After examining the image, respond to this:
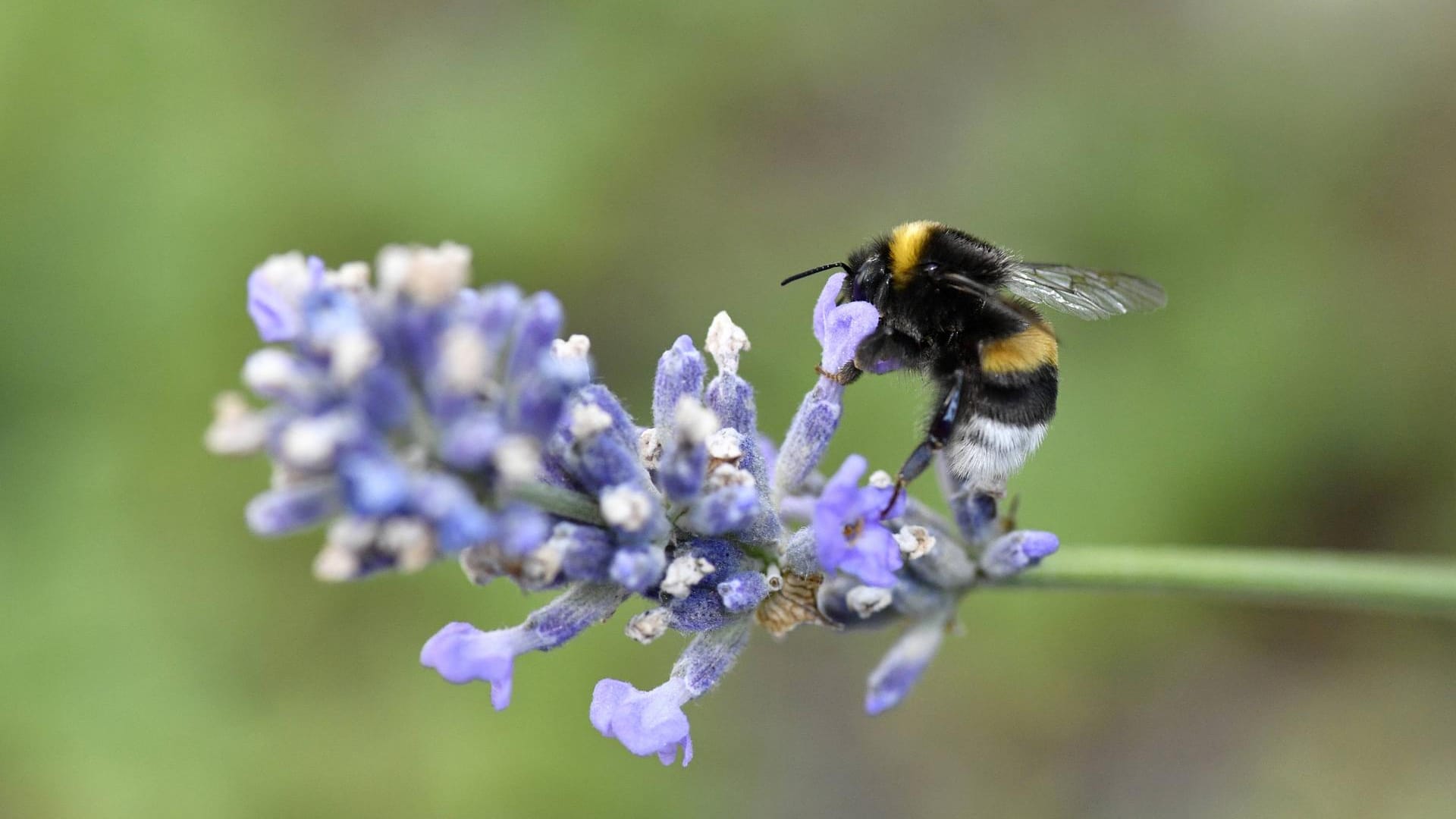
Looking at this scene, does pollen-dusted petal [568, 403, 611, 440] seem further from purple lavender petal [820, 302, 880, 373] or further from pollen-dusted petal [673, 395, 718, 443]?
purple lavender petal [820, 302, 880, 373]

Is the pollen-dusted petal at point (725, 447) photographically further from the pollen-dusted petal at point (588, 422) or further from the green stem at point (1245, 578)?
the green stem at point (1245, 578)

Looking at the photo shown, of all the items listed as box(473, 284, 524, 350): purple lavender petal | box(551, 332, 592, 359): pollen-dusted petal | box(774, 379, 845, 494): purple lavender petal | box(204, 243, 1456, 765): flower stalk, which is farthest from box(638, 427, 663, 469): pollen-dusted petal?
box(473, 284, 524, 350): purple lavender petal

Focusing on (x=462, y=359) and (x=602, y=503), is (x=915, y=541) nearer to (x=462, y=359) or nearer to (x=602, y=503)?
(x=602, y=503)

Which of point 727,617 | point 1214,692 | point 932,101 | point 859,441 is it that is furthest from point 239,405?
point 932,101

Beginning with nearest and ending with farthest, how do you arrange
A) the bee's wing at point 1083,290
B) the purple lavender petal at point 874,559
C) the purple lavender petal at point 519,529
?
1. the purple lavender petal at point 519,529
2. the purple lavender petal at point 874,559
3. the bee's wing at point 1083,290

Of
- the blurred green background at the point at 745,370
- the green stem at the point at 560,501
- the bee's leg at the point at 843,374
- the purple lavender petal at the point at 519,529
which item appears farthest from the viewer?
the blurred green background at the point at 745,370

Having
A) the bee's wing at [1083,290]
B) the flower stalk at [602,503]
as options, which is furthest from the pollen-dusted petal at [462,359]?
the bee's wing at [1083,290]

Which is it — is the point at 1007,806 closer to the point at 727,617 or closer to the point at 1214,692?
the point at 1214,692

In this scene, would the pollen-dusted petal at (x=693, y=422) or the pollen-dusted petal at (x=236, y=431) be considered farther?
the pollen-dusted petal at (x=693, y=422)
